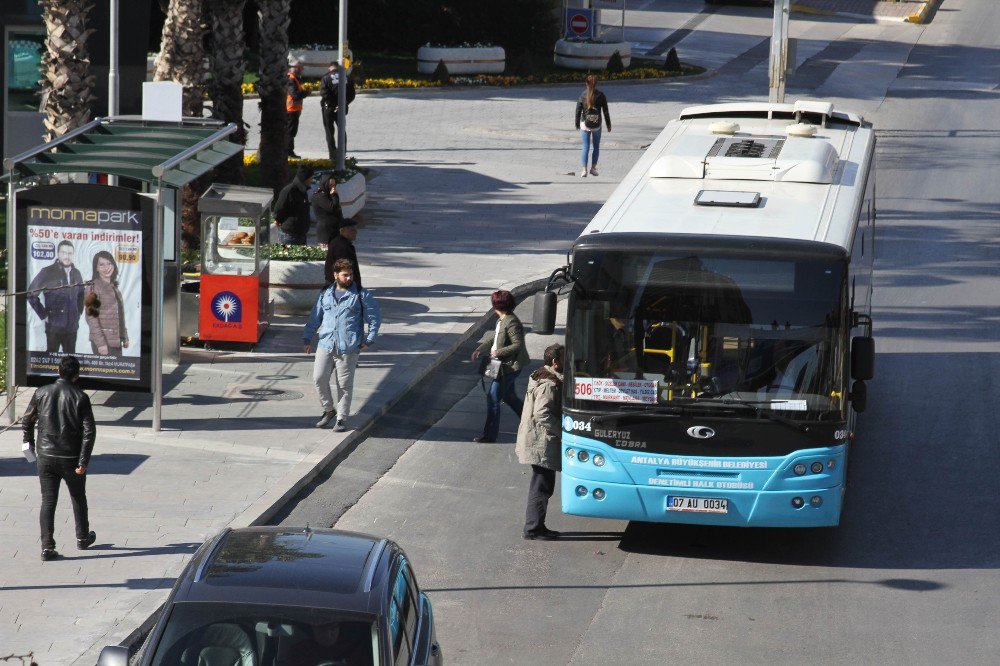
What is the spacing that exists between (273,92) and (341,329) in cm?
1197

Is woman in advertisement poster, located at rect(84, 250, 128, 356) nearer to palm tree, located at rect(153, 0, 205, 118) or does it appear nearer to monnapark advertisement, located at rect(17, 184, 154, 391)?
monnapark advertisement, located at rect(17, 184, 154, 391)

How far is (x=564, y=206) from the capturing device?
86.8ft

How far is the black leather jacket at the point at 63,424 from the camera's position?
10.6m

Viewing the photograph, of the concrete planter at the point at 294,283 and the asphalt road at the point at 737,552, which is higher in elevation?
the concrete planter at the point at 294,283

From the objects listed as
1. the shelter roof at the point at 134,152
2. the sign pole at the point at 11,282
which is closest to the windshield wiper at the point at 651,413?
the shelter roof at the point at 134,152

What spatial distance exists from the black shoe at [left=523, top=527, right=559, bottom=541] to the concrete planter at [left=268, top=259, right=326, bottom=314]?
7879 millimetres

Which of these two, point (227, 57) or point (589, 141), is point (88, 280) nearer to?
point (227, 57)

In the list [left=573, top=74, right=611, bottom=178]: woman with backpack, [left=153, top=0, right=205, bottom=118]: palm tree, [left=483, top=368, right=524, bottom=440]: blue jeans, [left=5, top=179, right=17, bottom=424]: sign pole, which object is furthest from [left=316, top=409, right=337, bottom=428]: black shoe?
[left=573, top=74, right=611, bottom=178]: woman with backpack

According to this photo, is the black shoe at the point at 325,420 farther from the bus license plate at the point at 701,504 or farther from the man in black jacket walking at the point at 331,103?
the man in black jacket walking at the point at 331,103

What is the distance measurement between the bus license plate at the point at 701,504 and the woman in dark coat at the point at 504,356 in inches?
141

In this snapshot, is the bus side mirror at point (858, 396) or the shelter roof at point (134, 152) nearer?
the bus side mirror at point (858, 396)

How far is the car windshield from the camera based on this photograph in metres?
6.51

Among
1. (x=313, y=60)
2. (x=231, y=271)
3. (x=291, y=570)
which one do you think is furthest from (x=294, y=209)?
(x=313, y=60)

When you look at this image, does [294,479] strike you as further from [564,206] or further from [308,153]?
[308,153]
